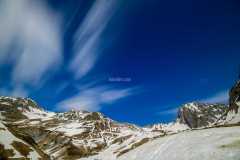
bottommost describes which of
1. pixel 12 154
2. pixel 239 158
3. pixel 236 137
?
pixel 239 158

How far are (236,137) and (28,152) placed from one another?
283ft

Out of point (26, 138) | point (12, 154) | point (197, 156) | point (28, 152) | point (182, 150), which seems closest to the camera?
point (197, 156)

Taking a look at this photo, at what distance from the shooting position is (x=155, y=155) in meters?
47.3

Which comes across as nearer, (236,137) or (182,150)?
(236,137)

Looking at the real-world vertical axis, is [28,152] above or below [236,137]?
above

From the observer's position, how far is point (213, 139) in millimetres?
42125

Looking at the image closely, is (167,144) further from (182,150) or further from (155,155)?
(182,150)

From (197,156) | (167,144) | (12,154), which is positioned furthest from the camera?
(12,154)

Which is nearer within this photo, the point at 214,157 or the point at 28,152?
the point at 214,157

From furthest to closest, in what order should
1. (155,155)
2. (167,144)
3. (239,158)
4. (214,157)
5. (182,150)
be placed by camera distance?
(167,144), (155,155), (182,150), (214,157), (239,158)

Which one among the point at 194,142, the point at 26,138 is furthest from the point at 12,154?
the point at 194,142

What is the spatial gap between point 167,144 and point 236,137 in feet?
48.4

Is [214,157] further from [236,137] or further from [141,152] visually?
[141,152]

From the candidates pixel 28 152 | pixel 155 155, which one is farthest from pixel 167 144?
pixel 28 152
